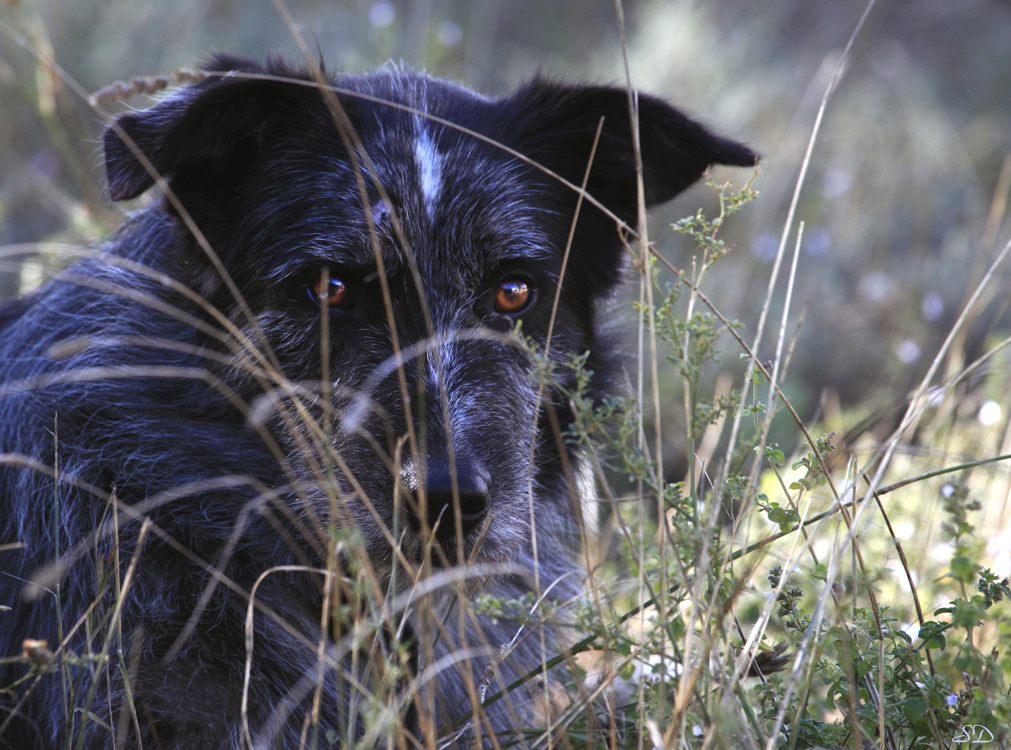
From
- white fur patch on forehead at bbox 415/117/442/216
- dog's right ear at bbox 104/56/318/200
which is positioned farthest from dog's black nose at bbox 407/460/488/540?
dog's right ear at bbox 104/56/318/200

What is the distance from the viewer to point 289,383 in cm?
262

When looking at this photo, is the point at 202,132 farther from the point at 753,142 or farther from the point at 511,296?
the point at 753,142

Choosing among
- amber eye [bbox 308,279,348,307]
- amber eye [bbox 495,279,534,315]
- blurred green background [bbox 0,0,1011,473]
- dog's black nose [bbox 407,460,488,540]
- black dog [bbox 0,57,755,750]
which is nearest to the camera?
dog's black nose [bbox 407,460,488,540]

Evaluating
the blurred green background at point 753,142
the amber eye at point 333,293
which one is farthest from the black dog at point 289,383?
the blurred green background at point 753,142

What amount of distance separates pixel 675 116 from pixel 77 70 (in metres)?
6.21

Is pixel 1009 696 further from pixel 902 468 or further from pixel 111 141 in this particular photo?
pixel 111 141

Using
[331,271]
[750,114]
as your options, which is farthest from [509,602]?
[750,114]

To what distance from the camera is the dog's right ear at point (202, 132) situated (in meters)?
2.72

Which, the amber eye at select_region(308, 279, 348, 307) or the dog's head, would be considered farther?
the amber eye at select_region(308, 279, 348, 307)

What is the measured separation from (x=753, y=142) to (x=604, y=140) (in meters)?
4.82

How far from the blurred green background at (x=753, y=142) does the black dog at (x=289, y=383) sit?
194cm

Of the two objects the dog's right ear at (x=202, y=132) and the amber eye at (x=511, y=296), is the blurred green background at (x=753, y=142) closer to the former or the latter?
the dog's right ear at (x=202, y=132)

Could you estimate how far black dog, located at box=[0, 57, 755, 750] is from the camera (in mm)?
2648

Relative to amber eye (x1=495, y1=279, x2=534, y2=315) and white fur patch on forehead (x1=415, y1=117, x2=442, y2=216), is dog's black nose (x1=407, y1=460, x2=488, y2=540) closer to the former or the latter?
amber eye (x1=495, y1=279, x2=534, y2=315)
